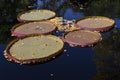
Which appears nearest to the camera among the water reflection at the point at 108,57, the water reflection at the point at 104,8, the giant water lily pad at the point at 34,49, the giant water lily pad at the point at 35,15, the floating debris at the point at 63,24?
the water reflection at the point at 108,57

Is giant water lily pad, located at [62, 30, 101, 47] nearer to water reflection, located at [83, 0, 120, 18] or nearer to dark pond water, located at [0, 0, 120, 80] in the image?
dark pond water, located at [0, 0, 120, 80]

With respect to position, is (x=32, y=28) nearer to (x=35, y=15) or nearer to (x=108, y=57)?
(x=35, y=15)

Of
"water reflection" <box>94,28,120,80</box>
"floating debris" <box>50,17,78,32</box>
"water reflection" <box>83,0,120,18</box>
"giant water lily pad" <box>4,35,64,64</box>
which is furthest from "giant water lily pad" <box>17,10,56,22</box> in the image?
"water reflection" <box>94,28,120,80</box>

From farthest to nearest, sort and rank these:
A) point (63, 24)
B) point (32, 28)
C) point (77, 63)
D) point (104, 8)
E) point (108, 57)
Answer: point (104, 8) → point (63, 24) → point (32, 28) → point (108, 57) → point (77, 63)

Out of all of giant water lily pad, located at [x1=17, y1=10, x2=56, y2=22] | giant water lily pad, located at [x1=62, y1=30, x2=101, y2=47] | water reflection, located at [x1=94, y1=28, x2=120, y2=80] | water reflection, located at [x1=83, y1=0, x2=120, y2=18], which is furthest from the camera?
water reflection, located at [x1=83, y1=0, x2=120, y2=18]

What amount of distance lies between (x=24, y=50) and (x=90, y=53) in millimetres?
1321

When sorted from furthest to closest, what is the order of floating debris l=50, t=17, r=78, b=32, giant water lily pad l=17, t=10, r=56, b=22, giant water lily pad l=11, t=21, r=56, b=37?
giant water lily pad l=17, t=10, r=56, b=22 → floating debris l=50, t=17, r=78, b=32 → giant water lily pad l=11, t=21, r=56, b=37

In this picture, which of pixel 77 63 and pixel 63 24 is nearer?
pixel 77 63

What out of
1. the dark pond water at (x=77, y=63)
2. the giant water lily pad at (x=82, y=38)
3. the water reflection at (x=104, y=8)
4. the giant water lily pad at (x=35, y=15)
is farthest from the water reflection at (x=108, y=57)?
the giant water lily pad at (x=35, y=15)

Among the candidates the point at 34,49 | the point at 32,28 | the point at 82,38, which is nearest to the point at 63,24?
the point at 32,28

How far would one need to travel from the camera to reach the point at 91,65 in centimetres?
510

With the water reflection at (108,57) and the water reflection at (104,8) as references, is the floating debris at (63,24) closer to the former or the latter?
the water reflection at (104,8)

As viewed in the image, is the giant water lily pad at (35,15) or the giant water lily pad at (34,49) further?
the giant water lily pad at (35,15)

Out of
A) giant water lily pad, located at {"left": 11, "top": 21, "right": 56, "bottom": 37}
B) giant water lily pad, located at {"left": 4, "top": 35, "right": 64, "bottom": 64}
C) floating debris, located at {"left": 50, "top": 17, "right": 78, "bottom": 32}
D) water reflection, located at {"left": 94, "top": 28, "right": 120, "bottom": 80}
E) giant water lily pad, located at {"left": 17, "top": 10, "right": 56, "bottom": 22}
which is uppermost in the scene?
giant water lily pad, located at {"left": 17, "top": 10, "right": 56, "bottom": 22}
